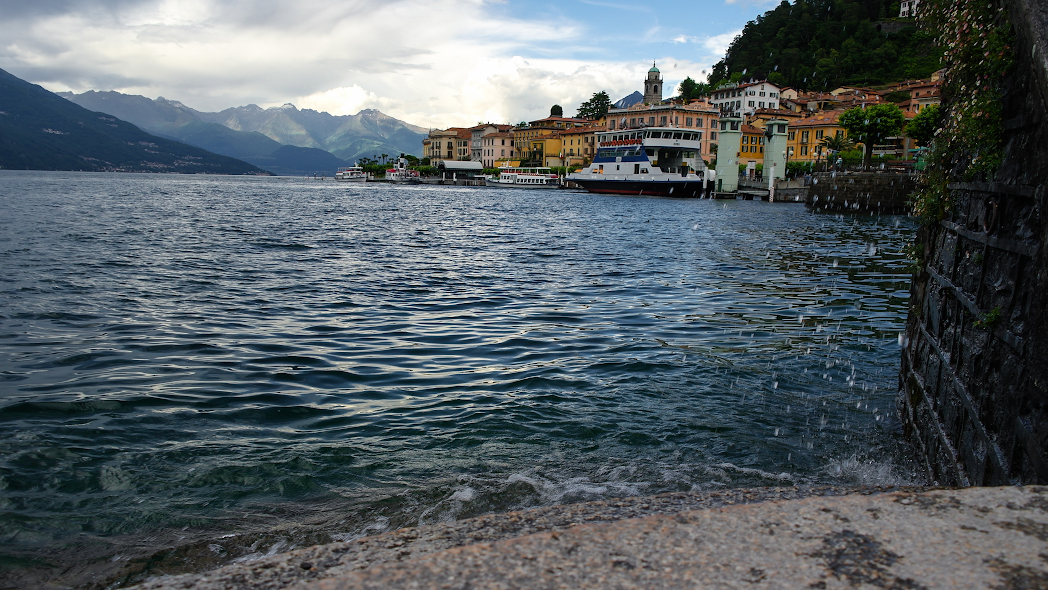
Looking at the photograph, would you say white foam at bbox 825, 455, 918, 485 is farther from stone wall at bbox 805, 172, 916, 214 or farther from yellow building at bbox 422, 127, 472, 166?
yellow building at bbox 422, 127, 472, 166

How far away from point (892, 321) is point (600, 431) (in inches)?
276

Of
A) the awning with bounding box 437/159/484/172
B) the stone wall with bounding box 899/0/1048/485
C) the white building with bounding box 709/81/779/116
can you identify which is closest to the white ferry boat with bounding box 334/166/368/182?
the awning with bounding box 437/159/484/172

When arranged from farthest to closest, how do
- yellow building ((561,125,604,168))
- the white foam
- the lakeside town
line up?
yellow building ((561,125,604,168)) < the lakeside town < the white foam

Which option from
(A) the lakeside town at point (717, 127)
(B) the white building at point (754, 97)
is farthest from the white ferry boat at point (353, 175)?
(B) the white building at point (754, 97)

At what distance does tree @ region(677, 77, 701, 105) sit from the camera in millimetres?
125838

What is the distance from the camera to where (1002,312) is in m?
3.32

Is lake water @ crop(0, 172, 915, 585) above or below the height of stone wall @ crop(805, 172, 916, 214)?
below

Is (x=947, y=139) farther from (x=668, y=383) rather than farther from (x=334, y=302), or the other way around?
(x=334, y=302)

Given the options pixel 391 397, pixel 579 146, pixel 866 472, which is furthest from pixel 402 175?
pixel 866 472

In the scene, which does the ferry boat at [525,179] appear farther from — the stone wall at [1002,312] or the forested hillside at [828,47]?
the stone wall at [1002,312]

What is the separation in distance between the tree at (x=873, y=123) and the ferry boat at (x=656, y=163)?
15885 mm

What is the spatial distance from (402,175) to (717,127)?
232 ft

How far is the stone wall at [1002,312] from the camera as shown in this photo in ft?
9.50

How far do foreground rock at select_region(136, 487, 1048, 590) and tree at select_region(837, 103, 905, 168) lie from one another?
58.8 metres
